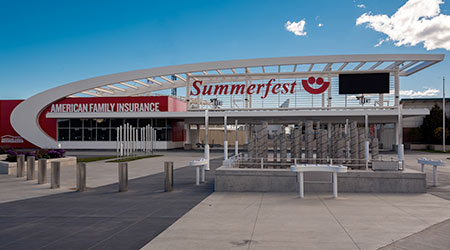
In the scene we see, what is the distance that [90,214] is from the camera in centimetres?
800

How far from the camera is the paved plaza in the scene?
586 centimetres

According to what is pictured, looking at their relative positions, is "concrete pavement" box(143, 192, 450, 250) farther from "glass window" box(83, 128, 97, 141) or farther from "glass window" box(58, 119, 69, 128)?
"glass window" box(58, 119, 69, 128)

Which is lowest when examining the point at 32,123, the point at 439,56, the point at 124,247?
the point at 124,247

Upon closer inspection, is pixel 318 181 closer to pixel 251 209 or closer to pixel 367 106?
pixel 251 209

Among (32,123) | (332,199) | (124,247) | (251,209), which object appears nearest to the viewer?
(124,247)

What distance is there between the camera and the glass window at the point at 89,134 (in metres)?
40.1

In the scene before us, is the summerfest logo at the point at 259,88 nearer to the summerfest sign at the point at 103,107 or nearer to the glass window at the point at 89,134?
the summerfest sign at the point at 103,107

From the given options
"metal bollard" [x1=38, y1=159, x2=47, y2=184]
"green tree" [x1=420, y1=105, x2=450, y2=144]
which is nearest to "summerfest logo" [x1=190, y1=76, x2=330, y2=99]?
"green tree" [x1=420, y1=105, x2=450, y2=144]

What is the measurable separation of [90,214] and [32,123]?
3744 cm

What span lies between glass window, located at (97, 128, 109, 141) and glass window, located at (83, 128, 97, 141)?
48 cm

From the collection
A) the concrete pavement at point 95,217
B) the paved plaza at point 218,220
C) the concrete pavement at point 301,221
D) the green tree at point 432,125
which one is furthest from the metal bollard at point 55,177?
the green tree at point 432,125

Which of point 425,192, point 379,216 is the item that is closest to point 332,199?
point 379,216

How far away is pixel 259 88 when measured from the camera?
1389 inches

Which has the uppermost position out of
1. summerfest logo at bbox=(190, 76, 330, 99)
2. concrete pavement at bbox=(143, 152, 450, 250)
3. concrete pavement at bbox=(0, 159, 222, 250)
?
summerfest logo at bbox=(190, 76, 330, 99)
